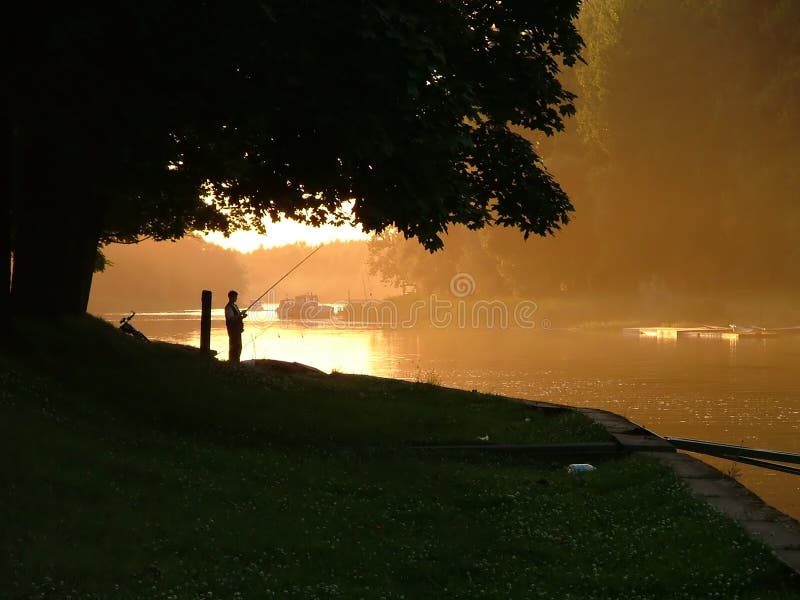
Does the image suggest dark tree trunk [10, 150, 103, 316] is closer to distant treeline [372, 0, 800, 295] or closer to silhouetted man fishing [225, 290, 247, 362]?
silhouetted man fishing [225, 290, 247, 362]

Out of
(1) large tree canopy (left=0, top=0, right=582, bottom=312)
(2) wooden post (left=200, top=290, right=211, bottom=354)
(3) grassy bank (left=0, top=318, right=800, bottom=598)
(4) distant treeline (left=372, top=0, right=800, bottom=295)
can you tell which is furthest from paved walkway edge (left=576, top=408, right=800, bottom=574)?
(4) distant treeline (left=372, top=0, right=800, bottom=295)

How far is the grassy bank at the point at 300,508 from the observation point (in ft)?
32.0

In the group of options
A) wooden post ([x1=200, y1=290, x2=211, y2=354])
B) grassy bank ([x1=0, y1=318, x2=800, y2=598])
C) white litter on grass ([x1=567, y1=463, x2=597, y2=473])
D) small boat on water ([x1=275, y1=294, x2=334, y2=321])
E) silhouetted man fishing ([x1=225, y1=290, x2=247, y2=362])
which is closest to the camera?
grassy bank ([x1=0, y1=318, x2=800, y2=598])

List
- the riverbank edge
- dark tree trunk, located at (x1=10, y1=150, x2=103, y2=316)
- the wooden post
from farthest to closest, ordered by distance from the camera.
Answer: the wooden post → dark tree trunk, located at (x1=10, y1=150, x2=103, y2=316) → the riverbank edge

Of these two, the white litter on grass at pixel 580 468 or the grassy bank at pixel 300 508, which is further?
the white litter on grass at pixel 580 468

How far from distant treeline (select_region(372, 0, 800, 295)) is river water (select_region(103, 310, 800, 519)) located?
467 inches

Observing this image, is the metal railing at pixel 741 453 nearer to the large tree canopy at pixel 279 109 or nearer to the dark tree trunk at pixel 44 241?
the large tree canopy at pixel 279 109

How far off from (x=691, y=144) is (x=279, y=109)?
65.9 m

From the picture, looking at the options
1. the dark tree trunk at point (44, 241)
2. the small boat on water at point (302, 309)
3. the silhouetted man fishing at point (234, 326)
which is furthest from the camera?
the small boat on water at point (302, 309)

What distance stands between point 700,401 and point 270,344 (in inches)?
1514

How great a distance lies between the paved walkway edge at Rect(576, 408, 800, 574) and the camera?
11312 mm

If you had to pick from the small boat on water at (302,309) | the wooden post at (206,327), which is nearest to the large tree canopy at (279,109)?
the wooden post at (206,327)

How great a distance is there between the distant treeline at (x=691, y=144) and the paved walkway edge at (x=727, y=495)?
58.9 meters

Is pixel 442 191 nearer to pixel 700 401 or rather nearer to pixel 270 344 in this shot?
pixel 700 401
